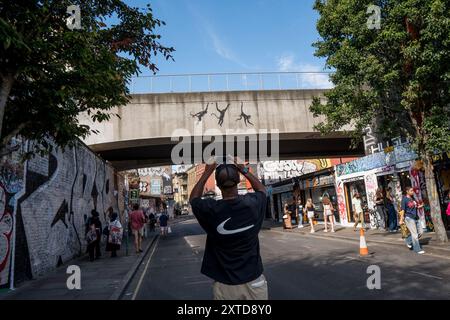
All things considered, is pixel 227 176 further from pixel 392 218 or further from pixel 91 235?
pixel 392 218

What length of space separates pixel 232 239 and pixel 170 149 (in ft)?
71.2

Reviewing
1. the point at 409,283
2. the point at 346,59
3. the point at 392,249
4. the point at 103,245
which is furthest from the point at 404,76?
the point at 103,245

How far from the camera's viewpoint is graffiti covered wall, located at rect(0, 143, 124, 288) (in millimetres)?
10102

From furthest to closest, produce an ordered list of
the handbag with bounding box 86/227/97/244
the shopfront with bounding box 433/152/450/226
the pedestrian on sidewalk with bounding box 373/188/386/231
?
the pedestrian on sidewalk with bounding box 373/188/386/231, the shopfront with bounding box 433/152/450/226, the handbag with bounding box 86/227/97/244

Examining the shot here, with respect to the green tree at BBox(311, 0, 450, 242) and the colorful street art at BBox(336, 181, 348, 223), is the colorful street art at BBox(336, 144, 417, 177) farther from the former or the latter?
the green tree at BBox(311, 0, 450, 242)

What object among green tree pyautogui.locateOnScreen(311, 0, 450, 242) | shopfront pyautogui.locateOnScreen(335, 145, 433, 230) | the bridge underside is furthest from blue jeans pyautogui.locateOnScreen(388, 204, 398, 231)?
green tree pyautogui.locateOnScreen(311, 0, 450, 242)

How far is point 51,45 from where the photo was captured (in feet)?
18.8

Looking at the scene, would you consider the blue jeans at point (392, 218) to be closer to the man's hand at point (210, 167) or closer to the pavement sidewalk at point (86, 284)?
the pavement sidewalk at point (86, 284)

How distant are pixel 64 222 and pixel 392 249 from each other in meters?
11.4

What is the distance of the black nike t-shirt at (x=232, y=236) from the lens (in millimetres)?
3045

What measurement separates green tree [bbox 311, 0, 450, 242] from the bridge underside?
24.0 feet

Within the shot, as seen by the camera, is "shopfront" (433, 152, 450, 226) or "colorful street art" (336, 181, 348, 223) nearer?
"shopfront" (433, 152, 450, 226)

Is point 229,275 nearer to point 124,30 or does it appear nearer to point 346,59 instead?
point 124,30

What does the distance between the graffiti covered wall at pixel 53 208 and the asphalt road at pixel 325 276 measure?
2928mm
